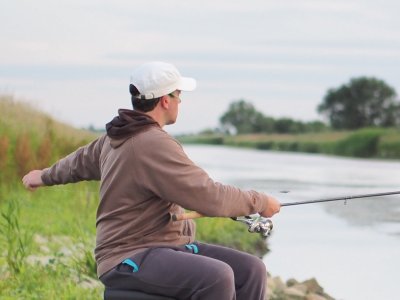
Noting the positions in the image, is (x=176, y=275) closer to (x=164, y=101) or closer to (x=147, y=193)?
(x=147, y=193)

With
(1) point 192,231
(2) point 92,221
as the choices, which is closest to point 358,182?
(2) point 92,221

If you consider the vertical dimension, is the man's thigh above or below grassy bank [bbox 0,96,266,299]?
above

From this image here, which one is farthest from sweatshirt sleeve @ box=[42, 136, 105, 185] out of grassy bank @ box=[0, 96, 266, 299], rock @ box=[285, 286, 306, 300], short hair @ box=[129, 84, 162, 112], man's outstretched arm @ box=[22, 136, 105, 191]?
rock @ box=[285, 286, 306, 300]

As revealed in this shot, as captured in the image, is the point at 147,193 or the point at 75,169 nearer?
the point at 147,193

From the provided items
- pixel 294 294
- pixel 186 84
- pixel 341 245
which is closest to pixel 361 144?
pixel 341 245

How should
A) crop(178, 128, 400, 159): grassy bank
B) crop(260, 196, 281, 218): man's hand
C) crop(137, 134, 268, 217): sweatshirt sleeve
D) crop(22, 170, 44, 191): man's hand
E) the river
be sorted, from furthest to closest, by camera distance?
1. crop(178, 128, 400, 159): grassy bank
2. the river
3. crop(22, 170, 44, 191): man's hand
4. crop(260, 196, 281, 218): man's hand
5. crop(137, 134, 268, 217): sweatshirt sleeve

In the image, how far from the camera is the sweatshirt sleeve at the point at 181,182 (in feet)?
15.8

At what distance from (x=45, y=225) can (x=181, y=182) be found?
7.17 m

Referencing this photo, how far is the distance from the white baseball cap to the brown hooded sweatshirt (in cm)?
11

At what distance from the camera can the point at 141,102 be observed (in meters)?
4.96

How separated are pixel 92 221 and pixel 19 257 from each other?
3.82 meters

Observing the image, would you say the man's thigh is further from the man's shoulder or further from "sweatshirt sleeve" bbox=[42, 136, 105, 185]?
"sweatshirt sleeve" bbox=[42, 136, 105, 185]

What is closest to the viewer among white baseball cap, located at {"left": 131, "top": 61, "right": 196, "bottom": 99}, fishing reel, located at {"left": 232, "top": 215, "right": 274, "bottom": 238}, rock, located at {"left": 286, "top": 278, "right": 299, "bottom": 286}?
white baseball cap, located at {"left": 131, "top": 61, "right": 196, "bottom": 99}

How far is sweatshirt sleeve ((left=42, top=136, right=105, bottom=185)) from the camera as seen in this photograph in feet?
17.7
